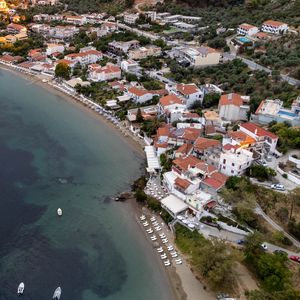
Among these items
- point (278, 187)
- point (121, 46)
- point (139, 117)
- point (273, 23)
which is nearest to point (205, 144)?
point (278, 187)

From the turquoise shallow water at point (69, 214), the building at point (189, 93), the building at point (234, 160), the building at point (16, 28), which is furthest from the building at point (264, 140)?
the building at point (16, 28)

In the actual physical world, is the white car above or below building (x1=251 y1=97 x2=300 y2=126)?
below

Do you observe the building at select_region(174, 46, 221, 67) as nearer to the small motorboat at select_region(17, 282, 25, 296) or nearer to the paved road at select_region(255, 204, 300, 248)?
the paved road at select_region(255, 204, 300, 248)

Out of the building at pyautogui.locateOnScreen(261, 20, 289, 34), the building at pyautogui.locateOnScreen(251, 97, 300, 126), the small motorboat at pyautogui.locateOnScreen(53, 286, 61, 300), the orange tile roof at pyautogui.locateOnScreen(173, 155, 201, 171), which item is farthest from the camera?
the building at pyautogui.locateOnScreen(261, 20, 289, 34)

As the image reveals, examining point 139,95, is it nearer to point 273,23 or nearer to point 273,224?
point 273,224

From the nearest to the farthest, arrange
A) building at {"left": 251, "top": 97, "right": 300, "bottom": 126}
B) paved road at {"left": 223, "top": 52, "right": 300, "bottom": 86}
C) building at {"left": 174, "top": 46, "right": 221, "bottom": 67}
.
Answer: building at {"left": 251, "top": 97, "right": 300, "bottom": 126}, paved road at {"left": 223, "top": 52, "right": 300, "bottom": 86}, building at {"left": 174, "top": 46, "right": 221, "bottom": 67}

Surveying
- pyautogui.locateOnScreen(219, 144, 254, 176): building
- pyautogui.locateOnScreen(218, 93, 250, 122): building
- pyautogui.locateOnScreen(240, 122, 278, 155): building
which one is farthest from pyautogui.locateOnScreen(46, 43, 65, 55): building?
pyautogui.locateOnScreen(219, 144, 254, 176): building

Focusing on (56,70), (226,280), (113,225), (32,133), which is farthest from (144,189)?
(56,70)

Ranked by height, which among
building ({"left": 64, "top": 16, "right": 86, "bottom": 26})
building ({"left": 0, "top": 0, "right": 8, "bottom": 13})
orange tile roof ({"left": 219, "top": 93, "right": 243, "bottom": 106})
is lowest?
building ({"left": 0, "top": 0, "right": 8, "bottom": 13})

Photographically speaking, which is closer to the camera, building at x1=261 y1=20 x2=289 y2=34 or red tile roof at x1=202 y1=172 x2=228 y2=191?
red tile roof at x1=202 y1=172 x2=228 y2=191
